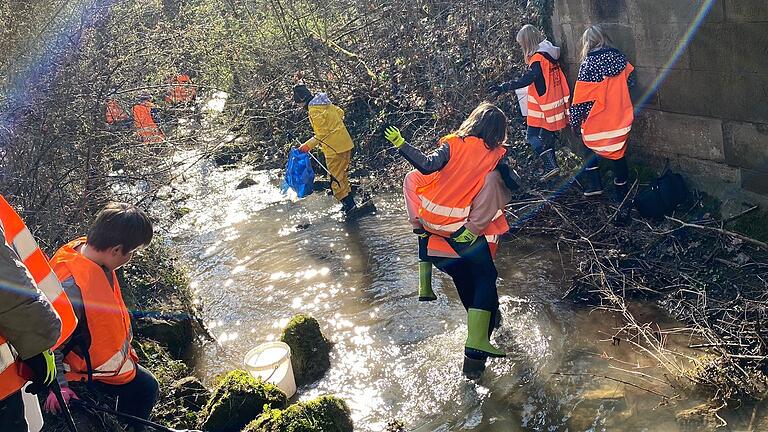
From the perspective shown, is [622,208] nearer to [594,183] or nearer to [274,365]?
[594,183]

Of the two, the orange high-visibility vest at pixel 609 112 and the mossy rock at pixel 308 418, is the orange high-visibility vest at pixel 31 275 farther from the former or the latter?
the orange high-visibility vest at pixel 609 112

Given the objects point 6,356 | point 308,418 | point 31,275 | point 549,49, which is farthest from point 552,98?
point 6,356

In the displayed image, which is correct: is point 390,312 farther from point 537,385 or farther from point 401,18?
point 401,18

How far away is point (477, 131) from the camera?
4.94m

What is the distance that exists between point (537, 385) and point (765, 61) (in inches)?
122

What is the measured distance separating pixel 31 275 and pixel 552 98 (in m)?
6.07

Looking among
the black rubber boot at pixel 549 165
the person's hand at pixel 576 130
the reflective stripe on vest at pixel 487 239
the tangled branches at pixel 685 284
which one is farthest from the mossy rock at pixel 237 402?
the black rubber boot at pixel 549 165

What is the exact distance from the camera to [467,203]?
5027 mm

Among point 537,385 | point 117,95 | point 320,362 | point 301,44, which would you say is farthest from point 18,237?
point 301,44

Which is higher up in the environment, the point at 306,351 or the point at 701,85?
the point at 701,85

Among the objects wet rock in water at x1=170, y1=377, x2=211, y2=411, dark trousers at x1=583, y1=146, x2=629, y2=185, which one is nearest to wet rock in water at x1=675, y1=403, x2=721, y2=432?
dark trousers at x1=583, y1=146, x2=629, y2=185

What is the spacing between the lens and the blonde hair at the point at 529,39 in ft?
25.2

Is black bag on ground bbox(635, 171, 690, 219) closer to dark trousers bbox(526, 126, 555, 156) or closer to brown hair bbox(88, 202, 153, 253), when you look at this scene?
dark trousers bbox(526, 126, 555, 156)

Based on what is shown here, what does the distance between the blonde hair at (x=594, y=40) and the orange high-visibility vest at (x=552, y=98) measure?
2.83 ft
